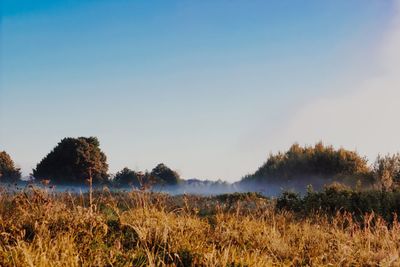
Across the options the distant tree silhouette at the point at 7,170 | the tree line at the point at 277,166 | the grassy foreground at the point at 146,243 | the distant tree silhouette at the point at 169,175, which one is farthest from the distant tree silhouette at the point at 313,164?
the grassy foreground at the point at 146,243

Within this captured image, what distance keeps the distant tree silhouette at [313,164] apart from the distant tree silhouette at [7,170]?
19.8 meters

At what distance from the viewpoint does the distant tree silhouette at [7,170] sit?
36062mm

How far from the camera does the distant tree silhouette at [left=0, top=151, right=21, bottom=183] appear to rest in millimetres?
36062

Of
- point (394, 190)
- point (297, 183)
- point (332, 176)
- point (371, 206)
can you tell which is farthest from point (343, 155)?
point (371, 206)

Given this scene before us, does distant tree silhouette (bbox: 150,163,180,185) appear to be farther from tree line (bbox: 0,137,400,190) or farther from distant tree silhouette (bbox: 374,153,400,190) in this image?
distant tree silhouette (bbox: 374,153,400,190)

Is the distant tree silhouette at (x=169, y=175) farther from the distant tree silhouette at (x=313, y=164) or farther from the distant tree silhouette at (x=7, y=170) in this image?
the distant tree silhouette at (x=7, y=170)

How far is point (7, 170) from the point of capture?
37688mm

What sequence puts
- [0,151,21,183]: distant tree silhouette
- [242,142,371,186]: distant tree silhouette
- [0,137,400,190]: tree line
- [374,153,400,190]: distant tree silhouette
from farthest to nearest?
[0,151,21,183]: distant tree silhouette
[242,142,371,186]: distant tree silhouette
[0,137,400,190]: tree line
[374,153,400,190]: distant tree silhouette

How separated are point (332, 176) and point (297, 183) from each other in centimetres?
284

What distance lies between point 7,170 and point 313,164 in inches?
960

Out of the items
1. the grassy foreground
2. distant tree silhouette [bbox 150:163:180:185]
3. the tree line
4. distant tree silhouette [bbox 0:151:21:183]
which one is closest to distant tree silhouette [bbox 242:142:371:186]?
the tree line

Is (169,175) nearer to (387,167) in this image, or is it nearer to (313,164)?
(313,164)

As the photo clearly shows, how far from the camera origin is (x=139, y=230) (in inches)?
306

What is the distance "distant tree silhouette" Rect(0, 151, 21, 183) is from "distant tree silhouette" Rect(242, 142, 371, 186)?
64.8ft
